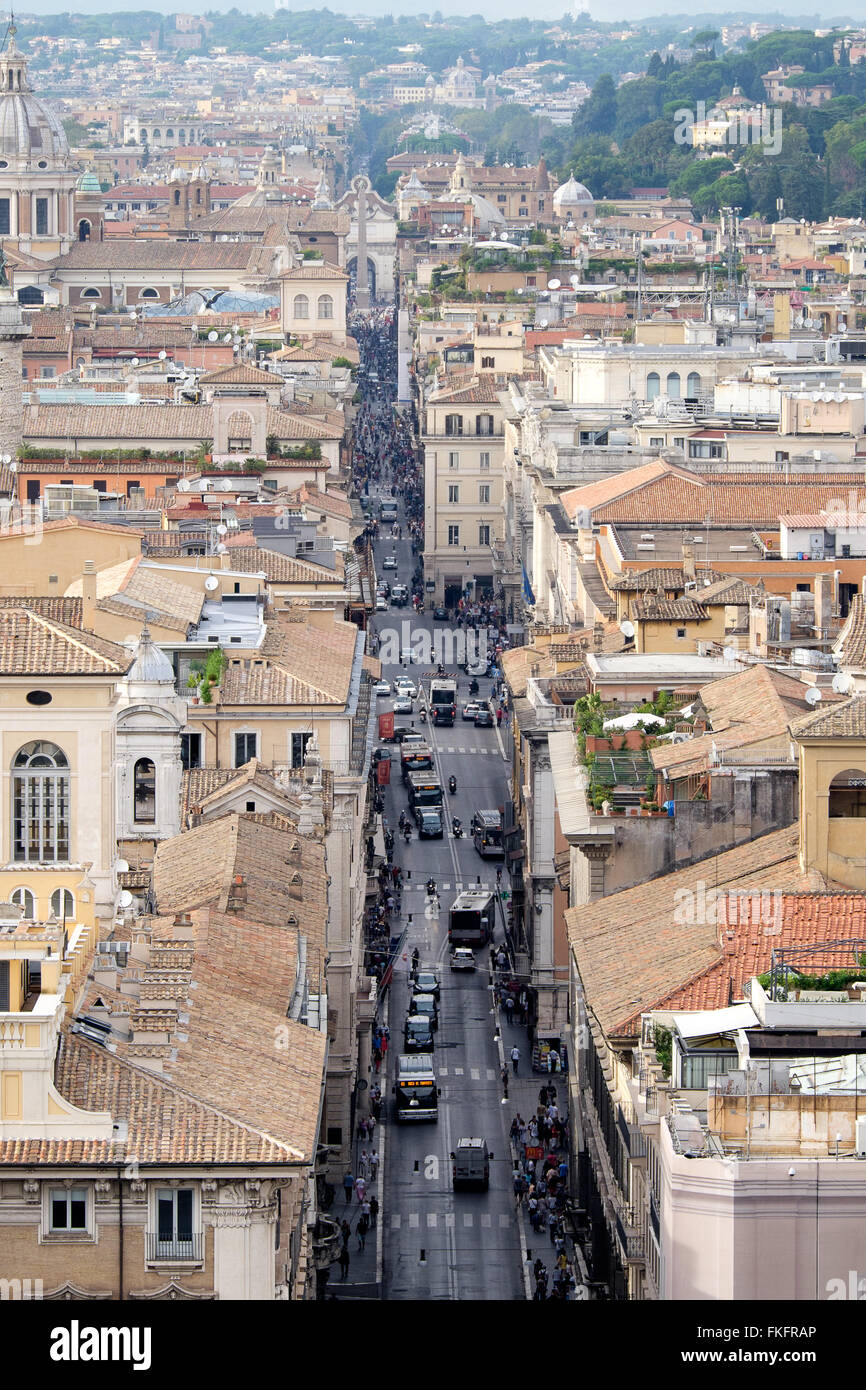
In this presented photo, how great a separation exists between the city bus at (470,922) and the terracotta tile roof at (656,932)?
18206mm

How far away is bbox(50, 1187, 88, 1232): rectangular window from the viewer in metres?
30.6

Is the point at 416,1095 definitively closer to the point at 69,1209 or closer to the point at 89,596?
the point at 89,596

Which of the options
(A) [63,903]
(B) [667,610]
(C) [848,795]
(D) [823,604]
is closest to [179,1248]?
(A) [63,903]

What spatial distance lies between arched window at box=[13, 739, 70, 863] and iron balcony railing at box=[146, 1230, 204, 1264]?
11971mm

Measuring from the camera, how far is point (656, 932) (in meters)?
41.6

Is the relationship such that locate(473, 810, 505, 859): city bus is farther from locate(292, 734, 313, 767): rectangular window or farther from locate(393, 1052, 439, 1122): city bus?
locate(292, 734, 313, 767): rectangular window

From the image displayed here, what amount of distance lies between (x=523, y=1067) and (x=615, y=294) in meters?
84.3

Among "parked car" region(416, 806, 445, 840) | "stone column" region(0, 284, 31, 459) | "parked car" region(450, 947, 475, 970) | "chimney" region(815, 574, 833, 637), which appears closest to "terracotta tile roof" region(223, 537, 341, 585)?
"parked car" region(450, 947, 475, 970)

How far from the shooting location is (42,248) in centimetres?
17038

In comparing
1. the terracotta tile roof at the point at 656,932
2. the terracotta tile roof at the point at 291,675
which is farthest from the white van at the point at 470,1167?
the terracotta tile roof at the point at 291,675

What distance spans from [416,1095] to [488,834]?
2078 cm

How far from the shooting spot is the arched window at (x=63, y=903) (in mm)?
39250
